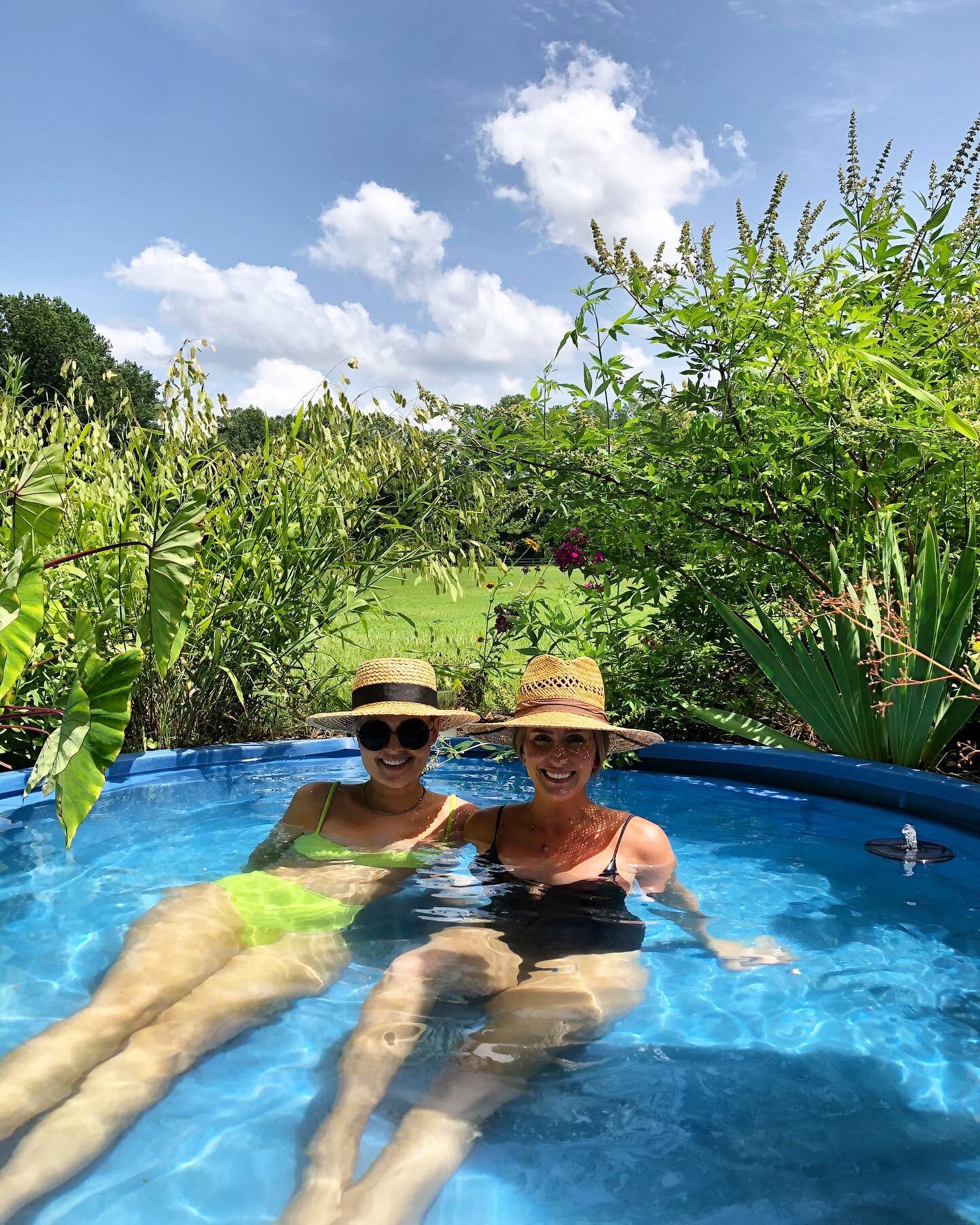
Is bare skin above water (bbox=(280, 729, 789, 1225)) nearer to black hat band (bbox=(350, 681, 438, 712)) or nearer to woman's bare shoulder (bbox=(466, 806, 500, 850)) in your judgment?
woman's bare shoulder (bbox=(466, 806, 500, 850))

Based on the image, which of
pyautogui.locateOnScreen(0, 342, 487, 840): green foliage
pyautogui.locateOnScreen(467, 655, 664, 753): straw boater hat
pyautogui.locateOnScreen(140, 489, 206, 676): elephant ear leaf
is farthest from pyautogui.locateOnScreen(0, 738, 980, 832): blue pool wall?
pyautogui.locateOnScreen(467, 655, 664, 753): straw boater hat

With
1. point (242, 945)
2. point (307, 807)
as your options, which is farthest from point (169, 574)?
point (242, 945)

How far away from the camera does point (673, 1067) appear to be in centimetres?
259

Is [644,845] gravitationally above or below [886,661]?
below

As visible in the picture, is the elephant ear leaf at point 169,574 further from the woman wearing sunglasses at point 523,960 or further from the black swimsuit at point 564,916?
the black swimsuit at point 564,916

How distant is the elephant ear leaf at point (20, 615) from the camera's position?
303 centimetres

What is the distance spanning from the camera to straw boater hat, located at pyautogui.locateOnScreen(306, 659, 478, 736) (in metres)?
3.33

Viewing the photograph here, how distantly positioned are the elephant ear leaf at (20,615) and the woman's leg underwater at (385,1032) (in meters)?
1.58

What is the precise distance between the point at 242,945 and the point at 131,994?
0.47m

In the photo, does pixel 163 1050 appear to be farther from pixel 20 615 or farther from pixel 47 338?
pixel 47 338

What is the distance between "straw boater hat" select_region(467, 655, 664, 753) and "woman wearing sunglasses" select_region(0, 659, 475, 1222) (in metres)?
0.38

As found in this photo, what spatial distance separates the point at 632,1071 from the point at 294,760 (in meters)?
3.49

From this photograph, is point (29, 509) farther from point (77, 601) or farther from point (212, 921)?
point (212, 921)

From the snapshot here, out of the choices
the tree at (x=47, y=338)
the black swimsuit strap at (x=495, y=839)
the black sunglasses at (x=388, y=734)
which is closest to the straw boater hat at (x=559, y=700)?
the black sunglasses at (x=388, y=734)
